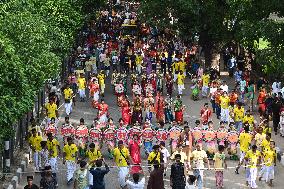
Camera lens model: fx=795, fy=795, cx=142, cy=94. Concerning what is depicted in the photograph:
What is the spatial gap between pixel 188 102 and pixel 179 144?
1069 cm

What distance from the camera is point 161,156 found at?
21.6m

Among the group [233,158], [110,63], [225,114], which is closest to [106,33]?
[110,63]

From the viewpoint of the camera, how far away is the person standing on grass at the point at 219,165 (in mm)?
21859

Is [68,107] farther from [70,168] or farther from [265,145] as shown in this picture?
[265,145]

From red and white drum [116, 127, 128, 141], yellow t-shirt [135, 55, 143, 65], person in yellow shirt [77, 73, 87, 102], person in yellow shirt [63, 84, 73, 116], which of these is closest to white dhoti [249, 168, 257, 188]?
red and white drum [116, 127, 128, 141]

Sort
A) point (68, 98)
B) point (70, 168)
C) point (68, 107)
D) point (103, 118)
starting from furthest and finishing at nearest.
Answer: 1. point (68, 107)
2. point (68, 98)
3. point (103, 118)
4. point (70, 168)

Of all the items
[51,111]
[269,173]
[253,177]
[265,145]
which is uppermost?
[51,111]

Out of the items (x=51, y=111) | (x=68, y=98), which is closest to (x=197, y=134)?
(x=51, y=111)

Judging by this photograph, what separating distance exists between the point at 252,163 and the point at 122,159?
3.63 metres

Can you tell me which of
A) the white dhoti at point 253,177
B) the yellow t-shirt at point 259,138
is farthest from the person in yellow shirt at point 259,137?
the white dhoti at point 253,177

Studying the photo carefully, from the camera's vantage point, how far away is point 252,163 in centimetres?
2216

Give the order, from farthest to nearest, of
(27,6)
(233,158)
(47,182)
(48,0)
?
(48,0) < (27,6) < (233,158) < (47,182)

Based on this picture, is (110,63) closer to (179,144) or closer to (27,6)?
(27,6)

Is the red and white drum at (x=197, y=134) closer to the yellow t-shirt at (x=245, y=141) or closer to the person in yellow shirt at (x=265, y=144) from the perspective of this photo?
the yellow t-shirt at (x=245, y=141)
